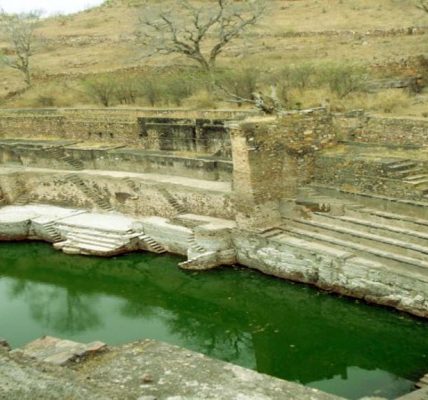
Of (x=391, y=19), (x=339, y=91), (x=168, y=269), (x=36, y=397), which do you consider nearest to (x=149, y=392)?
(x=36, y=397)

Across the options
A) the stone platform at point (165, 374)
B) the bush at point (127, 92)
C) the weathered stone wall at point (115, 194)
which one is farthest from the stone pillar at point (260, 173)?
the bush at point (127, 92)

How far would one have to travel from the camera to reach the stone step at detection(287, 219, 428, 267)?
10.0m

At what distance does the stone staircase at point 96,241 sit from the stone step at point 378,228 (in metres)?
4.55

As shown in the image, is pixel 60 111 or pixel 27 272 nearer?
pixel 27 272

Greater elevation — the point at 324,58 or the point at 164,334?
the point at 324,58

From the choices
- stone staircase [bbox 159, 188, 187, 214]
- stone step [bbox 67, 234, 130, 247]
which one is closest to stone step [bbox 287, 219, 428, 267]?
stone staircase [bbox 159, 188, 187, 214]

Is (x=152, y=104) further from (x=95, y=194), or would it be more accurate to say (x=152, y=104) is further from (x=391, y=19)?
(x=391, y=19)

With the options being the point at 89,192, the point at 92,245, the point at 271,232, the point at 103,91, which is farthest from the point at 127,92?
the point at 271,232

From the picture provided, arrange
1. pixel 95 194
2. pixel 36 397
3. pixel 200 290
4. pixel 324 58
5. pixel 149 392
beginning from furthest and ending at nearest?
1. pixel 324 58
2. pixel 95 194
3. pixel 200 290
4. pixel 149 392
5. pixel 36 397

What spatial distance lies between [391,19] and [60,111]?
42.9 feet

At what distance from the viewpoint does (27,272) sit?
14.6 meters

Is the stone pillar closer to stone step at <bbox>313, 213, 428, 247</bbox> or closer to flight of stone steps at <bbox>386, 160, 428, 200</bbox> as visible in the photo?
stone step at <bbox>313, 213, 428, 247</bbox>

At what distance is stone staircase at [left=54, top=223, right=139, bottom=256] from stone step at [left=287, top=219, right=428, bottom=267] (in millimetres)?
4008

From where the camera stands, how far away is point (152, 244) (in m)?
14.3
